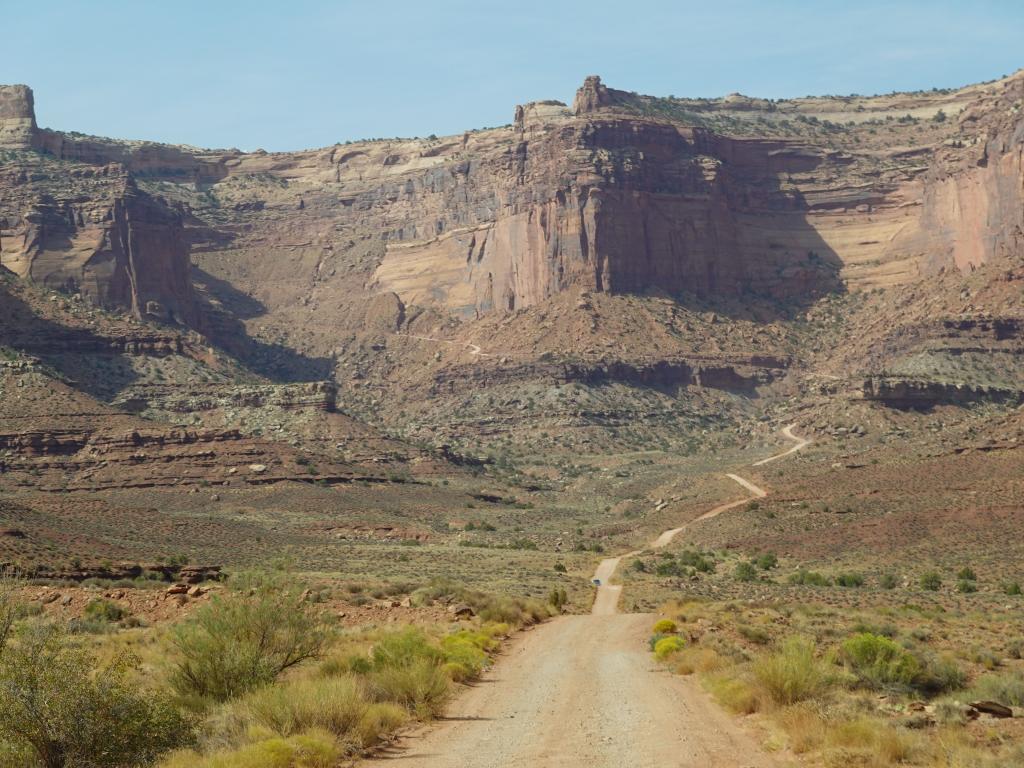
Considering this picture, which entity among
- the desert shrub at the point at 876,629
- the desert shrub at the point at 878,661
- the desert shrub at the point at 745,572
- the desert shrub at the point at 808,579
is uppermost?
the desert shrub at the point at 878,661

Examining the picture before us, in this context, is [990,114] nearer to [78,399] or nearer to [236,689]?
[78,399]

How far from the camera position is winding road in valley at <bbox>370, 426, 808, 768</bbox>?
794 inches

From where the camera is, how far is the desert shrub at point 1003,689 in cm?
2552

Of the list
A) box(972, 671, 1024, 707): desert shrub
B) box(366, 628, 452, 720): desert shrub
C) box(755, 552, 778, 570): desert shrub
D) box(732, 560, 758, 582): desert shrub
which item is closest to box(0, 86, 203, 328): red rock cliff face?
box(755, 552, 778, 570): desert shrub

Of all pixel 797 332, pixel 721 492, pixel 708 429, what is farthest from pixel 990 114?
pixel 721 492

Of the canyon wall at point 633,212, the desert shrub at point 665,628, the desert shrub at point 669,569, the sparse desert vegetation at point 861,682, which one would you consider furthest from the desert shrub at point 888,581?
the canyon wall at point 633,212

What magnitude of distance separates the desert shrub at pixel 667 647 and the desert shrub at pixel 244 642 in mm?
7324

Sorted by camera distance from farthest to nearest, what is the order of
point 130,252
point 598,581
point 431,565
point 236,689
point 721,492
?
point 130,252
point 721,492
point 431,565
point 598,581
point 236,689

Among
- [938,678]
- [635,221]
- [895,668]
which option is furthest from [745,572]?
[635,221]

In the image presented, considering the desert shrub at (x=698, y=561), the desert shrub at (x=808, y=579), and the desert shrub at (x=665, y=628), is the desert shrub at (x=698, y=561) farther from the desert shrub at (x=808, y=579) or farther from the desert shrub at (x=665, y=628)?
the desert shrub at (x=665, y=628)

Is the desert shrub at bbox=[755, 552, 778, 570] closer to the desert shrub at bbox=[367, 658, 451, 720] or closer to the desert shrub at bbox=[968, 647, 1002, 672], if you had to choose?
the desert shrub at bbox=[968, 647, 1002, 672]

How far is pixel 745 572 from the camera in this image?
59.1 meters

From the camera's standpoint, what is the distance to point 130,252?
153 metres

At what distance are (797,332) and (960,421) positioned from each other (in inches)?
2162
